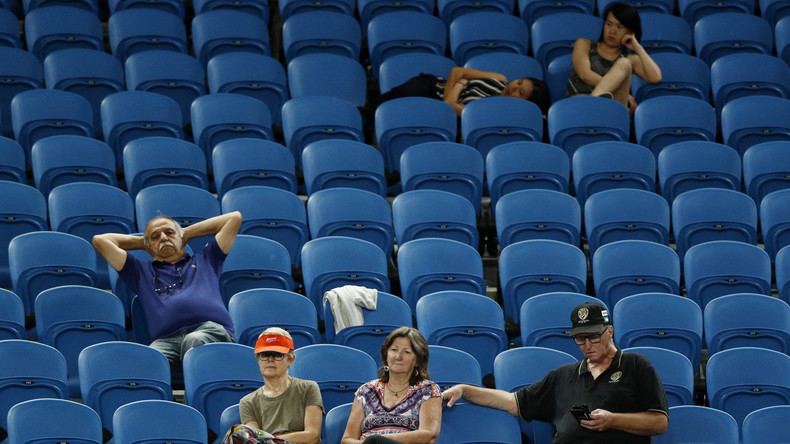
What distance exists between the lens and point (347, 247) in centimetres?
613

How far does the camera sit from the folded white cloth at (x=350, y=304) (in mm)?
5688

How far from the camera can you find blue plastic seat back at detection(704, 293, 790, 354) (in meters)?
5.88

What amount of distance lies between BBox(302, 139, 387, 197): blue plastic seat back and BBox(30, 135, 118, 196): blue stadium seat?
993 millimetres

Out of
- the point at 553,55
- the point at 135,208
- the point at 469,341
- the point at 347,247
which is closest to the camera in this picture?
the point at 469,341

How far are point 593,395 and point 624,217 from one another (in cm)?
197

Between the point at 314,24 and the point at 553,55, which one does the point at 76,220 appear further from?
the point at 553,55

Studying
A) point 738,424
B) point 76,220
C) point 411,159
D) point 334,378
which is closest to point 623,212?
point 411,159

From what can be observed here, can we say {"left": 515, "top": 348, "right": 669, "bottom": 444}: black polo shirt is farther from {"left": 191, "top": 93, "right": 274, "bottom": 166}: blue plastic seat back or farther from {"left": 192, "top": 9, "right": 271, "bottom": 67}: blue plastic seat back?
{"left": 192, "top": 9, "right": 271, "bottom": 67}: blue plastic seat back

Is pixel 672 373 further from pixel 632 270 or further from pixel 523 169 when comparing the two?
pixel 523 169

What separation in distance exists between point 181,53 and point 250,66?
1.34 feet

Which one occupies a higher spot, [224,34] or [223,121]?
[224,34]

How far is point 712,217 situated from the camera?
22.3 ft

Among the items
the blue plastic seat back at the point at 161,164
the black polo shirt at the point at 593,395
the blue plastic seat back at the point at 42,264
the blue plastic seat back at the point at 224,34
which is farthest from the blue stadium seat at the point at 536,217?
the blue plastic seat back at the point at 224,34

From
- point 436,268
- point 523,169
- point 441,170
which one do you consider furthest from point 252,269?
point 523,169
